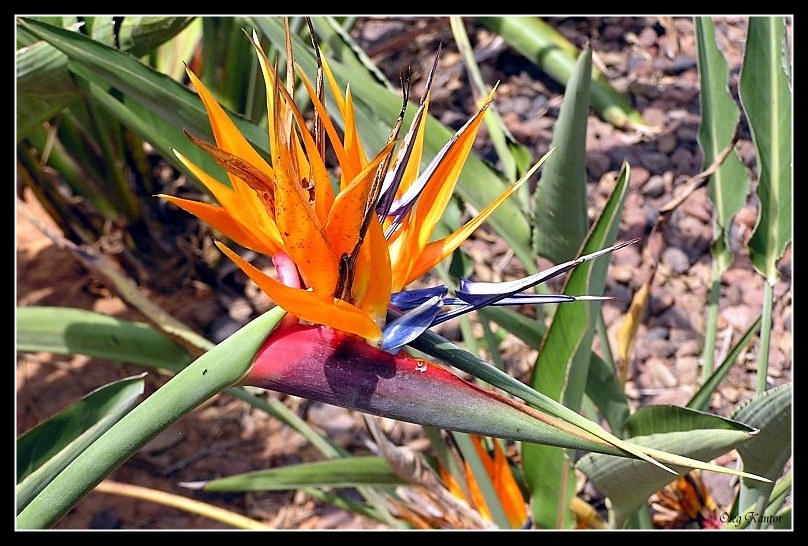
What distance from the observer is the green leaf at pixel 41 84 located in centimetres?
86

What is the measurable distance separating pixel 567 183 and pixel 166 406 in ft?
1.63

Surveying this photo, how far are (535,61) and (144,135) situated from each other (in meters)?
0.79

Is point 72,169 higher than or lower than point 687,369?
higher

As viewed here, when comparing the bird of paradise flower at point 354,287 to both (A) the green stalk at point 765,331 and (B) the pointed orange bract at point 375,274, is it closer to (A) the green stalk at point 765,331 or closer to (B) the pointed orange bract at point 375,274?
(B) the pointed orange bract at point 375,274

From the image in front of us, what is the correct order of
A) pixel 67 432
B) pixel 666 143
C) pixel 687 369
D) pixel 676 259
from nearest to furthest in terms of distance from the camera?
pixel 67 432 < pixel 687 369 < pixel 676 259 < pixel 666 143

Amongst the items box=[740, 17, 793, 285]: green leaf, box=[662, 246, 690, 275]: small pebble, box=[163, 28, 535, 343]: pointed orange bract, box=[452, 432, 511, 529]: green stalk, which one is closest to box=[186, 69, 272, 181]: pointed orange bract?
box=[163, 28, 535, 343]: pointed orange bract

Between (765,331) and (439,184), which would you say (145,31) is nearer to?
(439,184)

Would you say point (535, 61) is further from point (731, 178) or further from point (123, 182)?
point (123, 182)

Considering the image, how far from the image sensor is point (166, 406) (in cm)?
41

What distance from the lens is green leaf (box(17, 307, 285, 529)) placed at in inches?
16.0

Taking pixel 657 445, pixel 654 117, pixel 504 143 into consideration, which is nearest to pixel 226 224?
pixel 657 445

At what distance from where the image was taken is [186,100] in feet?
2.49

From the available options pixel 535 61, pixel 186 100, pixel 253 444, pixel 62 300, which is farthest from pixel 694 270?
pixel 62 300

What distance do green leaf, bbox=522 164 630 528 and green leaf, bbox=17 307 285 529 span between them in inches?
14.8
